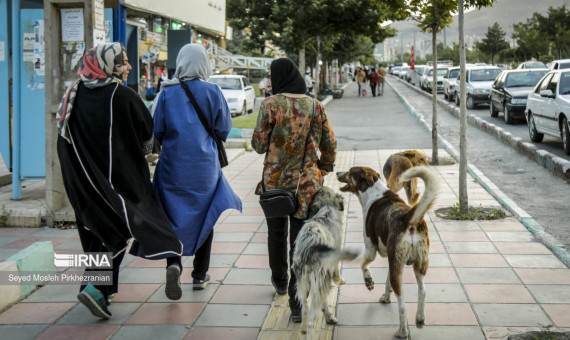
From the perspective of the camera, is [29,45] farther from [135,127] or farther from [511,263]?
[511,263]

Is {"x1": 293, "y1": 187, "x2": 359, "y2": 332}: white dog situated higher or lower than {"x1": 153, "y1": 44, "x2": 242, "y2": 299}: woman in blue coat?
lower

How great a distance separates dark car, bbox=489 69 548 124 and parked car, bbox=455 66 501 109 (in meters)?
3.05

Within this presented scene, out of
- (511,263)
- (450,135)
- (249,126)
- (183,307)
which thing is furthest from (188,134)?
(450,135)

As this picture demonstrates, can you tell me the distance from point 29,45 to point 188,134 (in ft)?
15.9

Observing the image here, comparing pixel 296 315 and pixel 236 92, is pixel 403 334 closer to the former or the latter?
pixel 296 315

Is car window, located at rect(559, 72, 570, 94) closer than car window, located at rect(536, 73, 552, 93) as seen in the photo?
Yes

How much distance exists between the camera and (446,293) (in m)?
4.99

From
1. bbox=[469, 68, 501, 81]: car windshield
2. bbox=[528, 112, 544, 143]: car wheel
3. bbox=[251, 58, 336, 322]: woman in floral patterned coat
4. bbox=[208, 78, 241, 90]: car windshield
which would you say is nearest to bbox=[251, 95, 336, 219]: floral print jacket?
bbox=[251, 58, 336, 322]: woman in floral patterned coat

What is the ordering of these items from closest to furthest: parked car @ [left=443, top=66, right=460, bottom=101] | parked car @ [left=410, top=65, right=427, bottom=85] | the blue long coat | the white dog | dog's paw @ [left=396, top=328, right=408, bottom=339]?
1. the white dog
2. dog's paw @ [left=396, top=328, right=408, bottom=339]
3. the blue long coat
4. parked car @ [left=443, top=66, right=460, bottom=101]
5. parked car @ [left=410, top=65, right=427, bottom=85]

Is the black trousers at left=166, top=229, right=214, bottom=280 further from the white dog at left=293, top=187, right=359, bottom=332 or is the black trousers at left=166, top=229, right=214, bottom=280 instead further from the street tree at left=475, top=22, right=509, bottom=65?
the street tree at left=475, top=22, right=509, bottom=65

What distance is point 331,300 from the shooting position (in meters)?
4.90

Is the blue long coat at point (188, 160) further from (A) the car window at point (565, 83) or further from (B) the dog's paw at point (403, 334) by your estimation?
(A) the car window at point (565, 83)

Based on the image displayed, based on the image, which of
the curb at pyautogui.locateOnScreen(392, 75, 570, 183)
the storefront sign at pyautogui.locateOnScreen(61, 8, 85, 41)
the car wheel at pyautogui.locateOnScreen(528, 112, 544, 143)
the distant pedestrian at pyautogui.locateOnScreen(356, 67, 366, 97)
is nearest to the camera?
the storefront sign at pyautogui.locateOnScreen(61, 8, 85, 41)

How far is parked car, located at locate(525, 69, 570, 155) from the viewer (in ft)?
41.6
